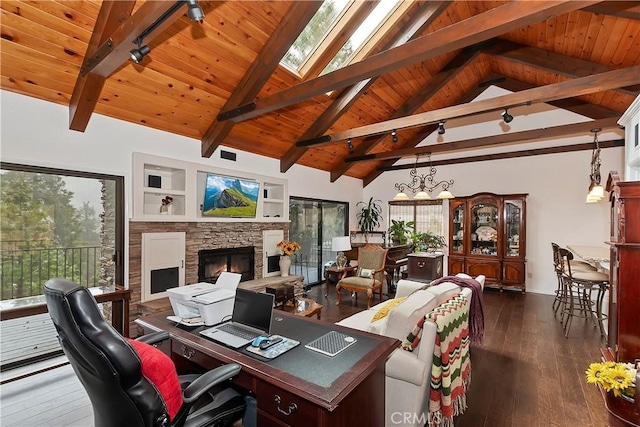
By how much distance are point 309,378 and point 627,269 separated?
2.80 m

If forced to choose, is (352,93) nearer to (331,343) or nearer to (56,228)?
(331,343)

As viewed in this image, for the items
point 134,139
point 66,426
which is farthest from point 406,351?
point 134,139

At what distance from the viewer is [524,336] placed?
3.98 meters

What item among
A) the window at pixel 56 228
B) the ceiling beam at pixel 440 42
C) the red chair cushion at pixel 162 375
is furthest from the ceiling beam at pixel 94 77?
the red chair cushion at pixel 162 375

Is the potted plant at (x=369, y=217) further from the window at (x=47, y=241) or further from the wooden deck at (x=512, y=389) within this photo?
the window at (x=47, y=241)

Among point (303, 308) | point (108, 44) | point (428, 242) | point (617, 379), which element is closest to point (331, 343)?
point (617, 379)

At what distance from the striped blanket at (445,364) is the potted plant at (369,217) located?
19.7 feet

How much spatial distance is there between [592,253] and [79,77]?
23.1ft

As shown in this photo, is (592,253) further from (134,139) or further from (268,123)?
(134,139)

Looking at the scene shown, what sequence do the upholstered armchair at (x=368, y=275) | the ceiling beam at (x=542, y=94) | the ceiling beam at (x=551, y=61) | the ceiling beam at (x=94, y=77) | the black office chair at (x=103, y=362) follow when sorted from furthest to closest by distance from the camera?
the upholstered armchair at (x=368, y=275), the ceiling beam at (x=551, y=61), the ceiling beam at (x=542, y=94), the ceiling beam at (x=94, y=77), the black office chair at (x=103, y=362)

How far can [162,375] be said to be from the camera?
1286mm

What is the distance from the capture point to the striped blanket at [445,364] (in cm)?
204

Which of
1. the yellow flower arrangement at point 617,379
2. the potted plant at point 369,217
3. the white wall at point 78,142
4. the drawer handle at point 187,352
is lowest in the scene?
the yellow flower arrangement at point 617,379

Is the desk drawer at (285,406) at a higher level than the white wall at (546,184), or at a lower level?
lower
